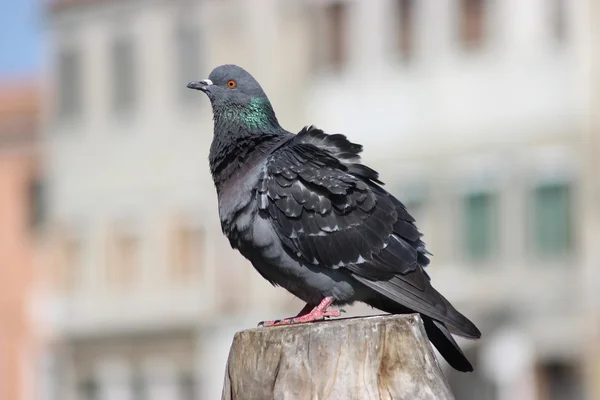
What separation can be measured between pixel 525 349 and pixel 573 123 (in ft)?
15.6

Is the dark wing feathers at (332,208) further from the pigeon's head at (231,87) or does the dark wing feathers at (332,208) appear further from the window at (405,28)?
the window at (405,28)

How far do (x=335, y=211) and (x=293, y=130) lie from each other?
84.8 feet

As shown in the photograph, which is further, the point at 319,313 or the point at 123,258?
the point at 123,258

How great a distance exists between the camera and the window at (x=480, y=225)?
108ft

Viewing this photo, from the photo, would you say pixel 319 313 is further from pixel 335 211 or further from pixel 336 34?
pixel 336 34

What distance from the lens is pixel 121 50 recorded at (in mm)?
39375

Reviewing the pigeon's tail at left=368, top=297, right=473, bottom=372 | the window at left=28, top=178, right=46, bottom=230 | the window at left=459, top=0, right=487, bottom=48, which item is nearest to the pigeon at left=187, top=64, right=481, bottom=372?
the pigeon's tail at left=368, top=297, right=473, bottom=372

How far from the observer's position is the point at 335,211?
8977 millimetres

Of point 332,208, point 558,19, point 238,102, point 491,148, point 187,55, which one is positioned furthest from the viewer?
point 187,55

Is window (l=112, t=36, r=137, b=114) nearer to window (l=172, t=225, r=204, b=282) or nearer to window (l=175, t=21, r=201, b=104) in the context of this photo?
window (l=175, t=21, r=201, b=104)

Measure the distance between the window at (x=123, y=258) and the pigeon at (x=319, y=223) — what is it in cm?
3082

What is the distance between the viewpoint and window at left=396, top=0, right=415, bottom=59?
1339 inches

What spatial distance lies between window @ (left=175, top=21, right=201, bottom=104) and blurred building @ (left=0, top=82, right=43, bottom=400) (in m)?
7.05

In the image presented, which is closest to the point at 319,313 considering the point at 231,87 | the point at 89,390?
the point at 231,87
